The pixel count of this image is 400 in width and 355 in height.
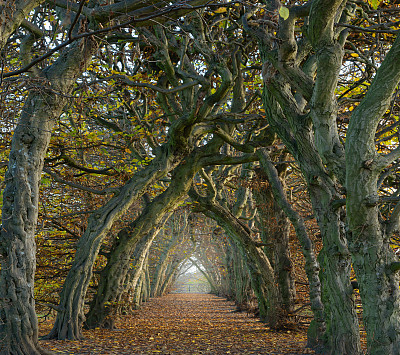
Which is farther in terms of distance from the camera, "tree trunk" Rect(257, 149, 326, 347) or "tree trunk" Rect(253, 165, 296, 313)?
"tree trunk" Rect(253, 165, 296, 313)

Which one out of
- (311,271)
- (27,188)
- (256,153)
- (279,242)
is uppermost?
(256,153)

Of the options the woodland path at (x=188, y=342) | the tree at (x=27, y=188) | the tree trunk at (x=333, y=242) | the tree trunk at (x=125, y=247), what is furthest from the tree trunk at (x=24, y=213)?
the tree trunk at (x=125, y=247)

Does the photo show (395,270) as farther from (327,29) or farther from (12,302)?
(12,302)

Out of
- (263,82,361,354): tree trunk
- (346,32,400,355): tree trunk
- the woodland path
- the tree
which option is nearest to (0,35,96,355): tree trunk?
the tree

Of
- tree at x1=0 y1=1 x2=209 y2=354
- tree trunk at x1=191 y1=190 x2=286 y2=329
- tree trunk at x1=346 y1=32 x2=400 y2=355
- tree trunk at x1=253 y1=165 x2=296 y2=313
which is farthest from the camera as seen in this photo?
tree trunk at x1=191 y1=190 x2=286 y2=329

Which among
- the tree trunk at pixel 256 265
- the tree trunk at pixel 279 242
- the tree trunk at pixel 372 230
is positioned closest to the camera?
the tree trunk at pixel 372 230

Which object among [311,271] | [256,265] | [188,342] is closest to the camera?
[311,271]

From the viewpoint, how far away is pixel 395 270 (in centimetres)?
370

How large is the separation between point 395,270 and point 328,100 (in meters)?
2.02

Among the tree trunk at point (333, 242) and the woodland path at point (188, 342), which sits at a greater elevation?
the tree trunk at point (333, 242)

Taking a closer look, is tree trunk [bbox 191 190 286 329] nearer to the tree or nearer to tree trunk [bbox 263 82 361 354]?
tree trunk [bbox 263 82 361 354]

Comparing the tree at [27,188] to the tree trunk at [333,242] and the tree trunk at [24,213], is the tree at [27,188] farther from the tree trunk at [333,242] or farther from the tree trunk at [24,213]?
the tree trunk at [333,242]

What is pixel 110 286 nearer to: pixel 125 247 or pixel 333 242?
pixel 125 247

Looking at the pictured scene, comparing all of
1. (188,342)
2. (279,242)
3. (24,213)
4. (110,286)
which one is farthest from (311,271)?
(110,286)
